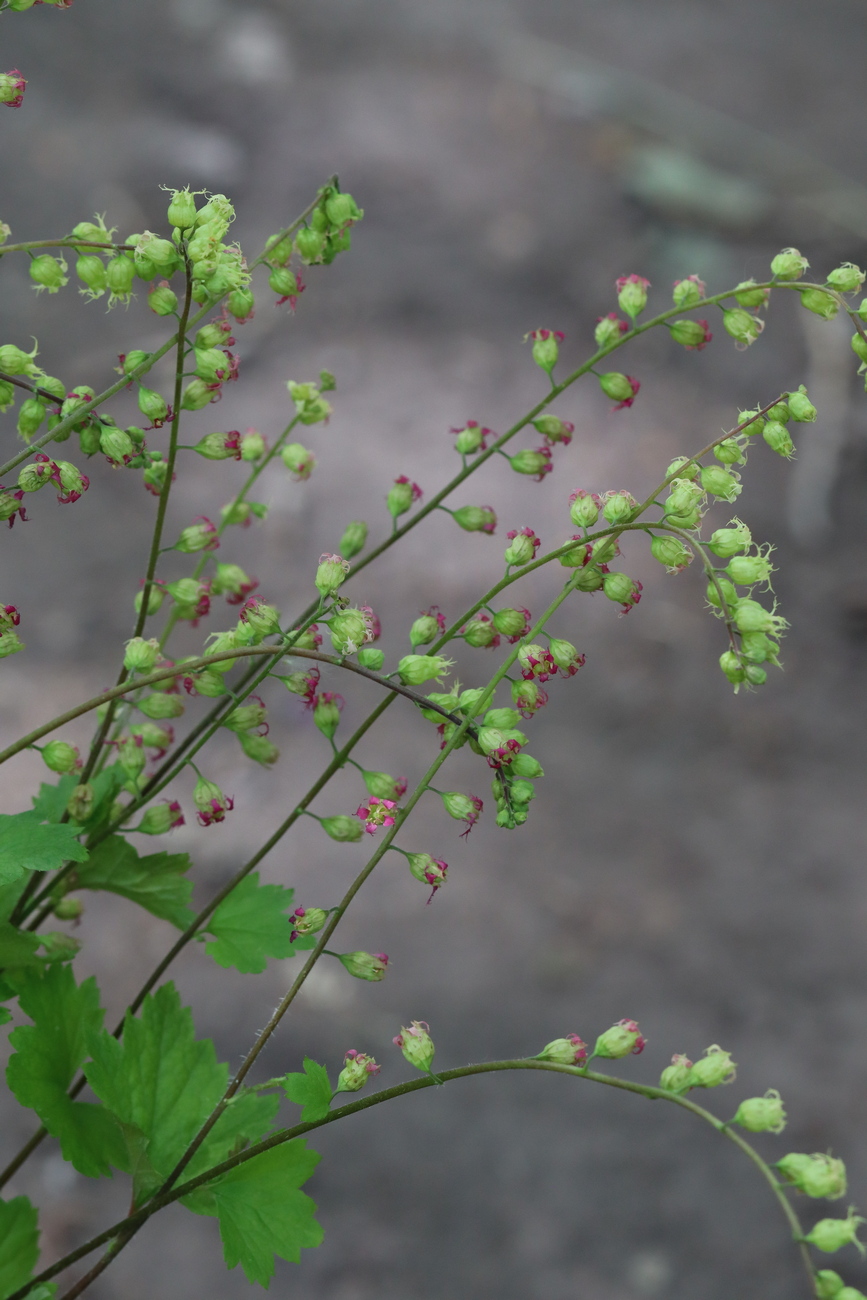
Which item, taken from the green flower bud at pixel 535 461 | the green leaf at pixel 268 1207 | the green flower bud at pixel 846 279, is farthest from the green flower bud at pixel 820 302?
the green leaf at pixel 268 1207

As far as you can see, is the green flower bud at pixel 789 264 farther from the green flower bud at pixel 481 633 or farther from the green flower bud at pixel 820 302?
the green flower bud at pixel 481 633

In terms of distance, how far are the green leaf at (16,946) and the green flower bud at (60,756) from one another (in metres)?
0.12

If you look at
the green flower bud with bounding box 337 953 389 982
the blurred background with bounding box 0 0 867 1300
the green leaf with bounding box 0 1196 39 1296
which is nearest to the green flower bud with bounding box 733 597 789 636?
the green flower bud with bounding box 337 953 389 982

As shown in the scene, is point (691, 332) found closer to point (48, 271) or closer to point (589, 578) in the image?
point (589, 578)

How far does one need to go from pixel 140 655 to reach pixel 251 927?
26 cm

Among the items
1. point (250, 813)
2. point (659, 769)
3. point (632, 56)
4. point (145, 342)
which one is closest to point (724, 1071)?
point (250, 813)

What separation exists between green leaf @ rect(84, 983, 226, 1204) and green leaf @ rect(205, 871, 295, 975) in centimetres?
5

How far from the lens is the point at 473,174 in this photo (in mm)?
3363

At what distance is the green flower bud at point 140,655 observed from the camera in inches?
30.4

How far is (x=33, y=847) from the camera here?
0.74m

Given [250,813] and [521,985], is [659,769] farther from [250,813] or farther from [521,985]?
[250,813]

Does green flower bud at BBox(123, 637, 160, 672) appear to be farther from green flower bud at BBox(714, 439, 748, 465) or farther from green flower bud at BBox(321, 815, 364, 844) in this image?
green flower bud at BBox(714, 439, 748, 465)

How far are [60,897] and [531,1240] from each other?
162 cm

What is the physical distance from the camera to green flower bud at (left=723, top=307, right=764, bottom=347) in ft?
2.66
